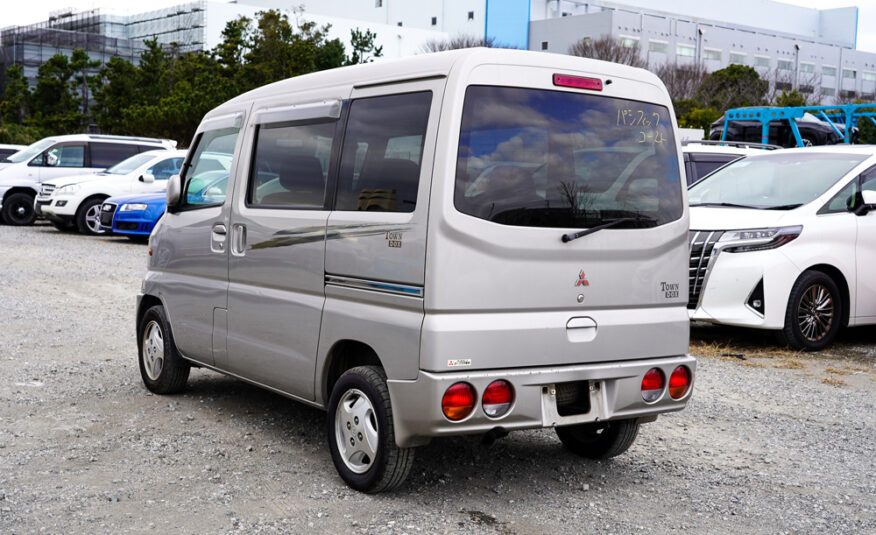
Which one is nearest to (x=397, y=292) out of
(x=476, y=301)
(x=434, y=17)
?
(x=476, y=301)

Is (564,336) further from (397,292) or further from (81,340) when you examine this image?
(81,340)

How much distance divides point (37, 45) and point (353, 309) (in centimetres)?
8181

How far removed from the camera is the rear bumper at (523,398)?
4.36 m

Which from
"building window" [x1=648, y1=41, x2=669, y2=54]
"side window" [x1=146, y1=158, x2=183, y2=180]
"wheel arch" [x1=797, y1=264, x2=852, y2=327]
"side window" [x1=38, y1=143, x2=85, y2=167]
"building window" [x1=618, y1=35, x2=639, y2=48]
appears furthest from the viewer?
"building window" [x1=648, y1=41, x2=669, y2=54]

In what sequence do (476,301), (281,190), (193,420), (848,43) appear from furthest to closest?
(848,43) → (193,420) → (281,190) → (476,301)

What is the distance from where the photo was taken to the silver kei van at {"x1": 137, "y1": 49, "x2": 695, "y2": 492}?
4402 millimetres

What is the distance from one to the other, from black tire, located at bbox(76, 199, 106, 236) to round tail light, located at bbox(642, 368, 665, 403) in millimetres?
17254

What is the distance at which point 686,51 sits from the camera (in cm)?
7950

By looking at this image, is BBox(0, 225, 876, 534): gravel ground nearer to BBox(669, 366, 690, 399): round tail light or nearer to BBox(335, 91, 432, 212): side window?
BBox(669, 366, 690, 399): round tail light

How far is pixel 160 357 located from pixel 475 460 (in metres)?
2.66

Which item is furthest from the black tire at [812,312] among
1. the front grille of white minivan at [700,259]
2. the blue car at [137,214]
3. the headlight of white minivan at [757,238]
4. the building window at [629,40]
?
the building window at [629,40]

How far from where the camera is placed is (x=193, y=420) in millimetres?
6266

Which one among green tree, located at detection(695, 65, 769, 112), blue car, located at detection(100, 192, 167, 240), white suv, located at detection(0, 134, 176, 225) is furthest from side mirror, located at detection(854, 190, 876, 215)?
green tree, located at detection(695, 65, 769, 112)

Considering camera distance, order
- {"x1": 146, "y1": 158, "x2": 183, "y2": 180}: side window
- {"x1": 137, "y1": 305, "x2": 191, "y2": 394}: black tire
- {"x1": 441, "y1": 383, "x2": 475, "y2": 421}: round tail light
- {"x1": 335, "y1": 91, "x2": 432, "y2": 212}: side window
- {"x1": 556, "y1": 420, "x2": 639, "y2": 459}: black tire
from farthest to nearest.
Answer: {"x1": 146, "y1": 158, "x2": 183, "y2": 180}: side window → {"x1": 137, "y1": 305, "x2": 191, "y2": 394}: black tire → {"x1": 556, "y1": 420, "x2": 639, "y2": 459}: black tire → {"x1": 335, "y1": 91, "x2": 432, "y2": 212}: side window → {"x1": 441, "y1": 383, "x2": 475, "y2": 421}: round tail light
